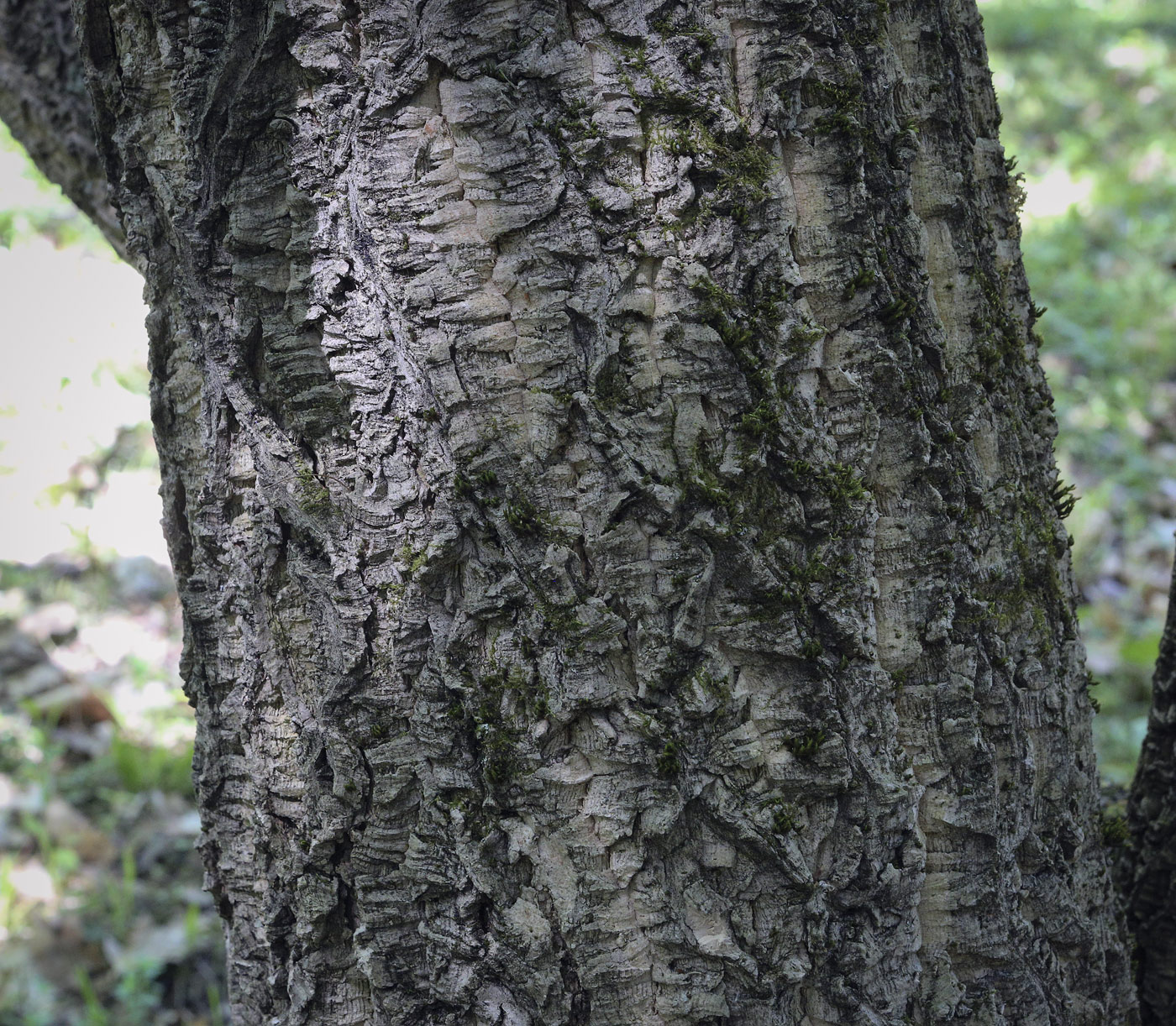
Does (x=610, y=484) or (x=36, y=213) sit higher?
(x=36, y=213)

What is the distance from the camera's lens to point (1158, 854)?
1.45 meters

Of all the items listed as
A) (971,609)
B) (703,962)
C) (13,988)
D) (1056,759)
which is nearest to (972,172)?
(971,609)

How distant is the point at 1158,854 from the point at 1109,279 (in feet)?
16.6

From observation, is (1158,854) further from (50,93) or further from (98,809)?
(98,809)

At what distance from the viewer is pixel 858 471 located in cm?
104

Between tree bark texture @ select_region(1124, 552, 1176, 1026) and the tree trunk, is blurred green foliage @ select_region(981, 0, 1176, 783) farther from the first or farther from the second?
the tree trunk

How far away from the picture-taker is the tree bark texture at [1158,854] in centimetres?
143

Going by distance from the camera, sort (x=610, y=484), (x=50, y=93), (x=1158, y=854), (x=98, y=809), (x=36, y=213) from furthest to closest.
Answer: (x=36, y=213) < (x=98, y=809) < (x=50, y=93) < (x=1158, y=854) < (x=610, y=484)

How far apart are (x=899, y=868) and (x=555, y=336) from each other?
28.8 inches

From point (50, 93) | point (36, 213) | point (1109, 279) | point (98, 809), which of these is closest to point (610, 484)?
point (50, 93)

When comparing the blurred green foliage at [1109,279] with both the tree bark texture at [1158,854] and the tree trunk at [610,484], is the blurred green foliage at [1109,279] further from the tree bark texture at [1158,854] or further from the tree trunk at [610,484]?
the tree trunk at [610,484]

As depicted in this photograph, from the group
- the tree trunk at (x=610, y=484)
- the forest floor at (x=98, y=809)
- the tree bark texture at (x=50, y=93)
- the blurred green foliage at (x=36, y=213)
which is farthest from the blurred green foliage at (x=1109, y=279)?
the blurred green foliage at (x=36, y=213)

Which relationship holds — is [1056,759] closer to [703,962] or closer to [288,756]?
[703,962]

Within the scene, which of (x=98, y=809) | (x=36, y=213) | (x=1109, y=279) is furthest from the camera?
(x=1109, y=279)
